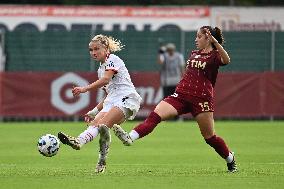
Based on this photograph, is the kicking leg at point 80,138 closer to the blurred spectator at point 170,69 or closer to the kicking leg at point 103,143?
the kicking leg at point 103,143

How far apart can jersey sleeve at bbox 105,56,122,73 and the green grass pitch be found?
1.48 meters

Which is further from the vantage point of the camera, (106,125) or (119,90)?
(119,90)

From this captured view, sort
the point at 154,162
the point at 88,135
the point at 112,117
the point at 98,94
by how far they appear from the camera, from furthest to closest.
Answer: the point at 98,94 < the point at 154,162 < the point at 112,117 < the point at 88,135

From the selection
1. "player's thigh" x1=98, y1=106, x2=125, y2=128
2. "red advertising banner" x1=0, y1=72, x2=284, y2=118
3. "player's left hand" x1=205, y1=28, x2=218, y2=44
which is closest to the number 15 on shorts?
"player's left hand" x1=205, y1=28, x2=218, y2=44

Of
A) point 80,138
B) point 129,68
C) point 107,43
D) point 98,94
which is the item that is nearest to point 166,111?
point 107,43

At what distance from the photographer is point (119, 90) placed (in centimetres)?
1447

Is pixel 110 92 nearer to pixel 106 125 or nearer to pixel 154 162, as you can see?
pixel 106 125

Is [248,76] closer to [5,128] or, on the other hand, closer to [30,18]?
[5,128]

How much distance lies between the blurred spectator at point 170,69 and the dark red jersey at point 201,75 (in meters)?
15.2

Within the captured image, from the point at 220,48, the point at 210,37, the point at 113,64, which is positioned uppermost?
the point at 210,37

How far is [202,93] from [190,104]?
0.24 meters

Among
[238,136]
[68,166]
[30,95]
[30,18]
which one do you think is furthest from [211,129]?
[30,18]

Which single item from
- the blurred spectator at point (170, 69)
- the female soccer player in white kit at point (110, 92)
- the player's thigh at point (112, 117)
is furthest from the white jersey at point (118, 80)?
the blurred spectator at point (170, 69)

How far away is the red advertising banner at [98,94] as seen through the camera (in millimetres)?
29734
